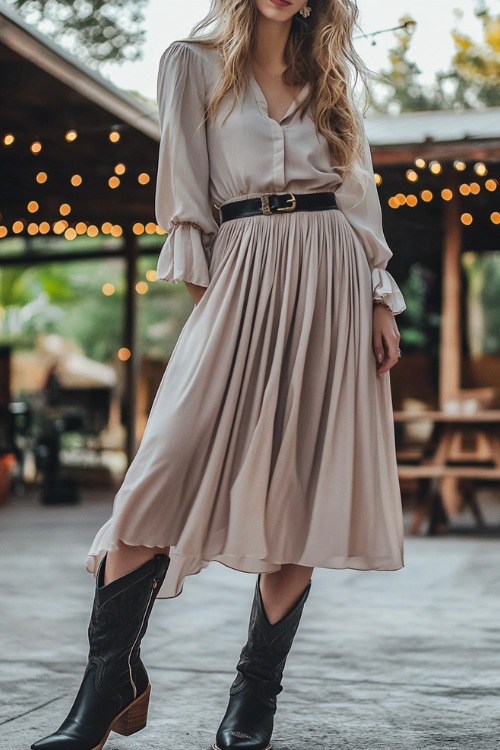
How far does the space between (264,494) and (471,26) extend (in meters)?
16.7

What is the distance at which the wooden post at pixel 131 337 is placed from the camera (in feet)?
36.5

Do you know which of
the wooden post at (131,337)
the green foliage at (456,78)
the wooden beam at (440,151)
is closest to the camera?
the wooden beam at (440,151)

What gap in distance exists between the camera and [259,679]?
2.23m

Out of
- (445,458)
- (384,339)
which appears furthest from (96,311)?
(384,339)

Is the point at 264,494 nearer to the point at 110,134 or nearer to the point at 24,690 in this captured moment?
the point at 24,690

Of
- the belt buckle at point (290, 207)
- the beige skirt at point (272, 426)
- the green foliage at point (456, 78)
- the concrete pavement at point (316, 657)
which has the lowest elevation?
Answer: the concrete pavement at point (316, 657)

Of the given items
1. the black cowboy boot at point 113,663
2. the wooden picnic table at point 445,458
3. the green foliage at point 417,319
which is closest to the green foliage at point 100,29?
the green foliage at point 417,319

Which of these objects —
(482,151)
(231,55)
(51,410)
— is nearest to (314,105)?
(231,55)

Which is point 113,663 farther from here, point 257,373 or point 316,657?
point 316,657

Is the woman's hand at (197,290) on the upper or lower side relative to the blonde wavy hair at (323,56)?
lower

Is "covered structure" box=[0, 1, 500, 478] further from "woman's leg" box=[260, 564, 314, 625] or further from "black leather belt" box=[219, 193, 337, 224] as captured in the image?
"woman's leg" box=[260, 564, 314, 625]

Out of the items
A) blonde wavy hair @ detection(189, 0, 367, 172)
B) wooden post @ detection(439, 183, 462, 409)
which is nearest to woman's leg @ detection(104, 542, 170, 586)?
blonde wavy hair @ detection(189, 0, 367, 172)

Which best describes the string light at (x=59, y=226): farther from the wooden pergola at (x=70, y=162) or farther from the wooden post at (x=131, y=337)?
the wooden post at (x=131, y=337)

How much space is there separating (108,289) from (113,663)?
9.75 m
